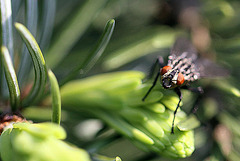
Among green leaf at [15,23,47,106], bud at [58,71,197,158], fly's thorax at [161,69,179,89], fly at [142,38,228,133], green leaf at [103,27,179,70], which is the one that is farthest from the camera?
green leaf at [103,27,179,70]

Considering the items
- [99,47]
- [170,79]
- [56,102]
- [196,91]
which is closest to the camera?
[56,102]

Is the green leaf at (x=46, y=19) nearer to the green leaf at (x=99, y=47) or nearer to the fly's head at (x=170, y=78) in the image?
the green leaf at (x=99, y=47)

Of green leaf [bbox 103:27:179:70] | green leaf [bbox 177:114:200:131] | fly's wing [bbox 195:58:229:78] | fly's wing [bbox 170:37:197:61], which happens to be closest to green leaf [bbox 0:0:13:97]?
green leaf [bbox 103:27:179:70]

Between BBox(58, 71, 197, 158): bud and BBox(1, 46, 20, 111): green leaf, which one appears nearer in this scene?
BBox(1, 46, 20, 111): green leaf

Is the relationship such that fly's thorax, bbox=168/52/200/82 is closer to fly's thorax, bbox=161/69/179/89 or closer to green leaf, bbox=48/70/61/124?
fly's thorax, bbox=161/69/179/89

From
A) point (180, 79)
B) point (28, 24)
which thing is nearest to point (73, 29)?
point (28, 24)

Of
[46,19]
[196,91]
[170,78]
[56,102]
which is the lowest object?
[196,91]

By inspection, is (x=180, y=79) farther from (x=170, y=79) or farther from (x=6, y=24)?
(x=6, y=24)

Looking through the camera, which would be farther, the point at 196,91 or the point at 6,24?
the point at 196,91
